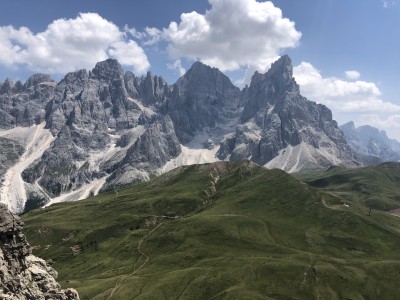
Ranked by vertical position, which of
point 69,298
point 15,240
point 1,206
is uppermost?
point 1,206

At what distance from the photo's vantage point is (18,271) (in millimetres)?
61875

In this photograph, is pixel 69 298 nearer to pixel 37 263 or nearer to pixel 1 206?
pixel 37 263

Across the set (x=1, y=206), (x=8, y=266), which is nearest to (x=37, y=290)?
(x=8, y=266)

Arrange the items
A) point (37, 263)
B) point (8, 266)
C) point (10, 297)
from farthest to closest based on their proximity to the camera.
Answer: point (37, 263)
point (8, 266)
point (10, 297)

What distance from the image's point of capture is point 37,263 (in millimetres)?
69000

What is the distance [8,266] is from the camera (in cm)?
6009

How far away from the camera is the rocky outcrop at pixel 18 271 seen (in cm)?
5850

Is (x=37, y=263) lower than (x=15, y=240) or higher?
lower

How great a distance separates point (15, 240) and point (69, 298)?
14.0 m

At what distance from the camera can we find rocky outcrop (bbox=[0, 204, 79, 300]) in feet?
192

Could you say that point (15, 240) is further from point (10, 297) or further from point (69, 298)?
point (69, 298)

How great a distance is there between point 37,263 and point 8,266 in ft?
30.0

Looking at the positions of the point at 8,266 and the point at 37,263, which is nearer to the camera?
the point at 8,266

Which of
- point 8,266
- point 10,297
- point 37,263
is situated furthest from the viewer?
point 37,263
